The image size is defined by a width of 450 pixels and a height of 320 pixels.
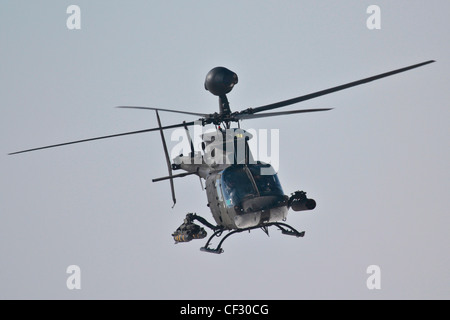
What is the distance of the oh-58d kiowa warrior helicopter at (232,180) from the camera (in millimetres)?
28422

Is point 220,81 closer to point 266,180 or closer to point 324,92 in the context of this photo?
point 266,180

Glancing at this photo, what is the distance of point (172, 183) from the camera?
3206 cm

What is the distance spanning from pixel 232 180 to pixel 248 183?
28.6 inches

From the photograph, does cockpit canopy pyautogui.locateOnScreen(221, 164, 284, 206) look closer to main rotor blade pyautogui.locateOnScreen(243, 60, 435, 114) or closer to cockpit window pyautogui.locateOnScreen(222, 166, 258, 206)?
cockpit window pyautogui.locateOnScreen(222, 166, 258, 206)

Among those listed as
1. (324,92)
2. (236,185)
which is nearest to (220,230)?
(236,185)

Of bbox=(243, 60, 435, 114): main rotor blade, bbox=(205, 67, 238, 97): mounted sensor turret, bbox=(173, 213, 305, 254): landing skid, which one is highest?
bbox=(205, 67, 238, 97): mounted sensor turret

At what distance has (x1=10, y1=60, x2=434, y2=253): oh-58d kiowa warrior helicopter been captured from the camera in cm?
2842

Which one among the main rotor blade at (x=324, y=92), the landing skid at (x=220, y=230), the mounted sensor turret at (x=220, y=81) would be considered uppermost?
the mounted sensor turret at (x=220, y=81)

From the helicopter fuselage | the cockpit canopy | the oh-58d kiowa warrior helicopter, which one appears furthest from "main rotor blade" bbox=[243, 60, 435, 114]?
the cockpit canopy

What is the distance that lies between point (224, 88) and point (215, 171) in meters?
3.69

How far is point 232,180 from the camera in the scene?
2916 cm

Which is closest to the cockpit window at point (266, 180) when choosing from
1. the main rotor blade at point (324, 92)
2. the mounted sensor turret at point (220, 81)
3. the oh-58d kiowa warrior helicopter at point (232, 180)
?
the oh-58d kiowa warrior helicopter at point (232, 180)

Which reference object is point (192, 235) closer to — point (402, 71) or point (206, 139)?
point (206, 139)

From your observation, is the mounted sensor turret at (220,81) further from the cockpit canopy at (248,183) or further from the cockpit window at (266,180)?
the cockpit window at (266,180)
